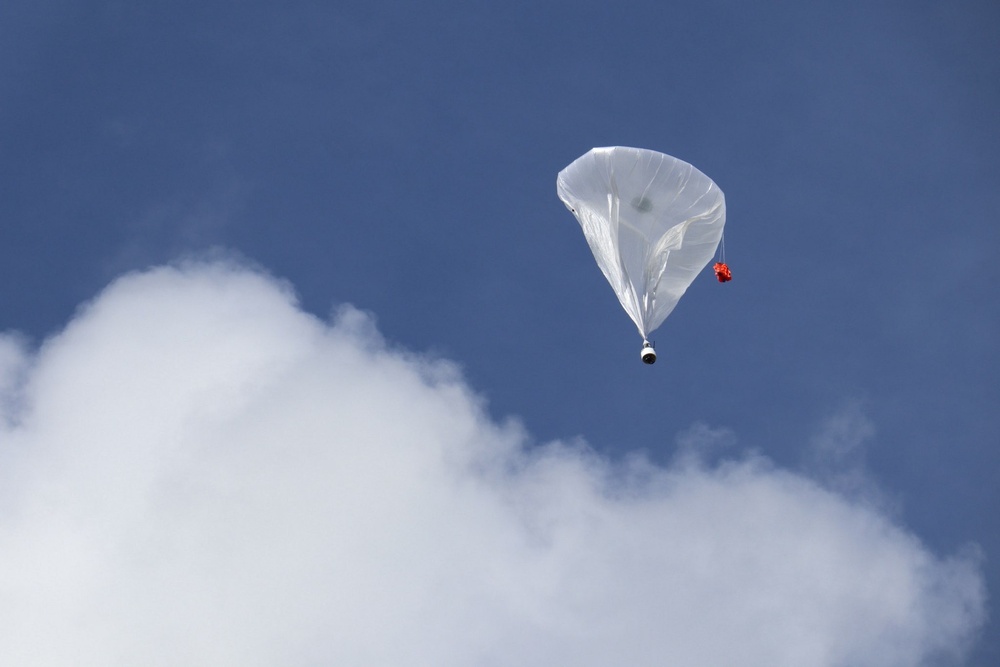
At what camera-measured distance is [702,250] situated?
69062mm

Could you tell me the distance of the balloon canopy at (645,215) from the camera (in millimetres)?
67438

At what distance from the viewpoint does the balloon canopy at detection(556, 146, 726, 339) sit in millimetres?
67438

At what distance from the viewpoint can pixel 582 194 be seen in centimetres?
6869

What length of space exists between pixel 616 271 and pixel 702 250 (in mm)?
4073

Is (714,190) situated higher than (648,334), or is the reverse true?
(714,190)

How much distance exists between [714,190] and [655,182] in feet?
8.01

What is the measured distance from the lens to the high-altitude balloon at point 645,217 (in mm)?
67438

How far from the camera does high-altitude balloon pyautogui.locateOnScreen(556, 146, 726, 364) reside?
67438 millimetres

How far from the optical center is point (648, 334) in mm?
67000

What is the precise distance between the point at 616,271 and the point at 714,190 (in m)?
5.13

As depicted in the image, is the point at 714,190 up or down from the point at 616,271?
up

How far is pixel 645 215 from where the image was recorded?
67.8 m

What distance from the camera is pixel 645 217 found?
222ft

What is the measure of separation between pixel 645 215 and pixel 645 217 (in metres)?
0.08
